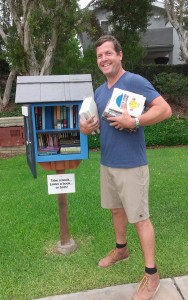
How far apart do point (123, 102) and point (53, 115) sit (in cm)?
89

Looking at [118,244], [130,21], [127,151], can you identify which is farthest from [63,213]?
[130,21]

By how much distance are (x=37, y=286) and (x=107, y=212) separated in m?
1.62

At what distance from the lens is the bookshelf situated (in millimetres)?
3029

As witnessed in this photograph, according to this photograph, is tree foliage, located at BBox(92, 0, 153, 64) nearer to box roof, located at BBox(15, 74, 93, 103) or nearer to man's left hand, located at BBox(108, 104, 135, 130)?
box roof, located at BBox(15, 74, 93, 103)

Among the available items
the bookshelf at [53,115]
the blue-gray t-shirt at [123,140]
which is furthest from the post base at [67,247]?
the blue-gray t-shirt at [123,140]

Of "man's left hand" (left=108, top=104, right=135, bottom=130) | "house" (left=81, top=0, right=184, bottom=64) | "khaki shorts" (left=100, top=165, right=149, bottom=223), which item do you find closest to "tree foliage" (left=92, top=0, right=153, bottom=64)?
"house" (left=81, top=0, right=184, bottom=64)

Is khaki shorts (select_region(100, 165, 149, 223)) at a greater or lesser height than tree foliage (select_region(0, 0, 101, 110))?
lesser

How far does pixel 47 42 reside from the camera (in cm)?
1191

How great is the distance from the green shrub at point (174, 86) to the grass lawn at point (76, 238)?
7425 millimetres

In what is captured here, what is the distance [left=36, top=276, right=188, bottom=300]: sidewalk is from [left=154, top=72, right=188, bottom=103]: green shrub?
10.7 meters

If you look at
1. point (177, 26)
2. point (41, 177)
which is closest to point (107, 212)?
point (41, 177)

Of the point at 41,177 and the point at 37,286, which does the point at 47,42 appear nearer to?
the point at 41,177

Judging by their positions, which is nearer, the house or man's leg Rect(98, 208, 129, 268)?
man's leg Rect(98, 208, 129, 268)

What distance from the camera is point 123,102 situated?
254 cm
